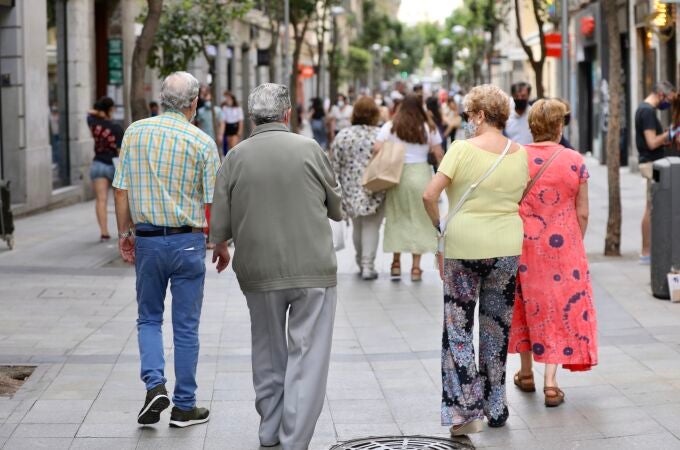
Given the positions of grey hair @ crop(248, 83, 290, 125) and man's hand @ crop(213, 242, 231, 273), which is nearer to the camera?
grey hair @ crop(248, 83, 290, 125)

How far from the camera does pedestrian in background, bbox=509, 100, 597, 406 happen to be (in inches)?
280

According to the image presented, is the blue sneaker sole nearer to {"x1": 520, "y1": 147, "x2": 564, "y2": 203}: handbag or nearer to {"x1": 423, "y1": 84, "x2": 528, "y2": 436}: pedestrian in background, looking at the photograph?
{"x1": 423, "y1": 84, "x2": 528, "y2": 436}: pedestrian in background

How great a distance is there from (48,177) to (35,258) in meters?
7.13

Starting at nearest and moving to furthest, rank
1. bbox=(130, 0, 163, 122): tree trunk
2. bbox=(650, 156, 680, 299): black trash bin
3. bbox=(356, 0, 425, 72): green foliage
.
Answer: bbox=(650, 156, 680, 299): black trash bin, bbox=(130, 0, 163, 122): tree trunk, bbox=(356, 0, 425, 72): green foliage

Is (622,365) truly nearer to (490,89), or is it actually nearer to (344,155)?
(490,89)

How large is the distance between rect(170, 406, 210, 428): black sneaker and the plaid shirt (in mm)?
976

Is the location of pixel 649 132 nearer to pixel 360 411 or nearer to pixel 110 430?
pixel 360 411

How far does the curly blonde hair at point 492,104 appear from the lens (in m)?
6.68

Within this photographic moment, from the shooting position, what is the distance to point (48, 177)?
21219 millimetres

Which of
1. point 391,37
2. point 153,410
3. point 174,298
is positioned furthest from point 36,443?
point 391,37

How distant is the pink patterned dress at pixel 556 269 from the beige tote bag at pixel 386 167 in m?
5.35

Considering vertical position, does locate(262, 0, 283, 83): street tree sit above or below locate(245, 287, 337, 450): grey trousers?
above

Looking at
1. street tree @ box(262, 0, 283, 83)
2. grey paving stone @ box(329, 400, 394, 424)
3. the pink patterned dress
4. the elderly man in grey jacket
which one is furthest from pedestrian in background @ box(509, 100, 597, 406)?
street tree @ box(262, 0, 283, 83)

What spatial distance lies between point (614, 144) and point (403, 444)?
7.78m
